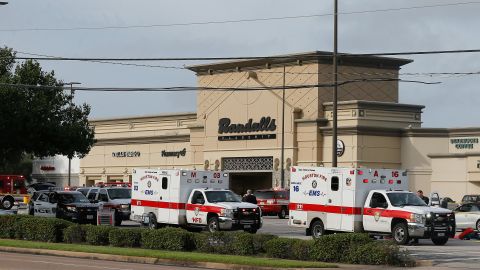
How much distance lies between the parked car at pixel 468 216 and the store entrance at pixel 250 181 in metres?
30.5

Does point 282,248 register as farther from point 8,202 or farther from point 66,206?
point 8,202

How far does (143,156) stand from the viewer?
3349 inches

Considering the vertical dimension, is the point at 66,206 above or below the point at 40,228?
above

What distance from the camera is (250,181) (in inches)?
3076

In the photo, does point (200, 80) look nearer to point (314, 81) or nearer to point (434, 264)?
point (314, 81)

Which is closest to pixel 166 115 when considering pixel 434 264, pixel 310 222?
pixel 310 222

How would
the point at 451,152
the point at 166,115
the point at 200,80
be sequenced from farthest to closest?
the point at 166,115
the point at 200,80
the point at 451,152

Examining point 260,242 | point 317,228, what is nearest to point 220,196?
point 317,228

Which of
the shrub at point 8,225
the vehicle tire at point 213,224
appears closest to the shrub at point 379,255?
the vehicle tire at point 213,224

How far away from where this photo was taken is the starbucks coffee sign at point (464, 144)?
65.6m

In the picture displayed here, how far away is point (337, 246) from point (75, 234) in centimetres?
1050

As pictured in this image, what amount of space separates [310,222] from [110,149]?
5264 cm

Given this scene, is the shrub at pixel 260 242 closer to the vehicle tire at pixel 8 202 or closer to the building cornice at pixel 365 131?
the building cornice at pixel 365 131

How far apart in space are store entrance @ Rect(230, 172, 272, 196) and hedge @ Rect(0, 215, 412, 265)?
3991 centimetres
